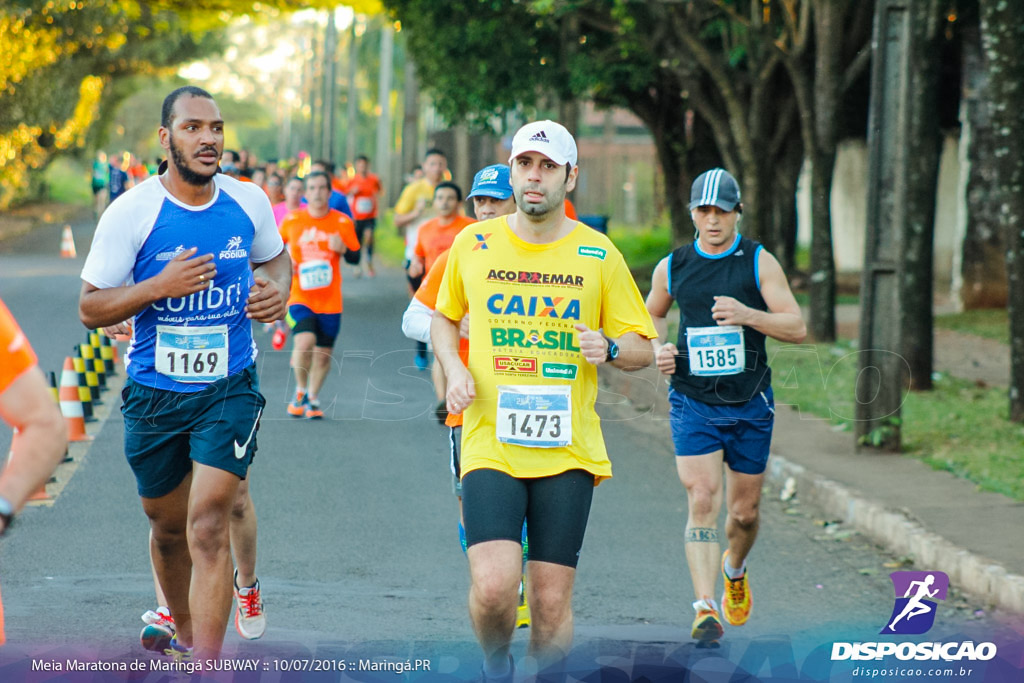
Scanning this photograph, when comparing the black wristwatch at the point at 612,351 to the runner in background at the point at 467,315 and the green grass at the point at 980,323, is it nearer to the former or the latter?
the runner in background at the point at 467,315

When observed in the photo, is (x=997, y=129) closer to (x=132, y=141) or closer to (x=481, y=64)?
(x=481, y=64)

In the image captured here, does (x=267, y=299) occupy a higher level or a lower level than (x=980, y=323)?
higher

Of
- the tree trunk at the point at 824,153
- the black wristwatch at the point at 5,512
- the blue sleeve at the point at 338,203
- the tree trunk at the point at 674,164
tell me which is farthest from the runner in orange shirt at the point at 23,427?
the tree trunk at the point at 674,164

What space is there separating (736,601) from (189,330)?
282 cm

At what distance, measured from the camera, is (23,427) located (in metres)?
2.69

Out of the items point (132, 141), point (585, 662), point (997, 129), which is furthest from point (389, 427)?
point (132, 141)

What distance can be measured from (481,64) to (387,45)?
1906 centimetres

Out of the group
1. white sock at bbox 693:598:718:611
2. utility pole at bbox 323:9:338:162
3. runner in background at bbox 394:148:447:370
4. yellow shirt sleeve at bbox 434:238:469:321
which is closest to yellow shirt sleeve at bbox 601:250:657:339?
yellow shirt sleeve at bbox 434:238:469:321

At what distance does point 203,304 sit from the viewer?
509 centimetres

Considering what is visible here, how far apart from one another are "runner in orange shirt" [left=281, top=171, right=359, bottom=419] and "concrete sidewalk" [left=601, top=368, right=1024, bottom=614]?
12.6 feet

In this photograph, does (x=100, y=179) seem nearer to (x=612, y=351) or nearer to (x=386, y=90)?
(x=386, y=90)

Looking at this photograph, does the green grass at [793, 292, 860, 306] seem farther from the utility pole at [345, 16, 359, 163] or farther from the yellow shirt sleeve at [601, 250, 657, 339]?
the utility pole at [345, 16, 359, 163]

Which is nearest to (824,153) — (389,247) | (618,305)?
(618,305)

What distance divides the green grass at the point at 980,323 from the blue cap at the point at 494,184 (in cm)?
1153
